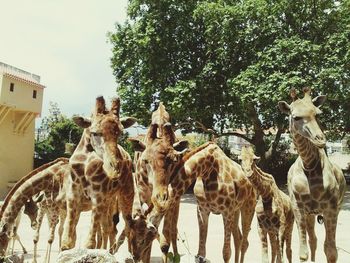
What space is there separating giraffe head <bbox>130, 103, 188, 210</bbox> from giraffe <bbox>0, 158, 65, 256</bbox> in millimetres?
2185

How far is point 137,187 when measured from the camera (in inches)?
233

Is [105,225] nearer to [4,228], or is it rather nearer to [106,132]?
[106,132]

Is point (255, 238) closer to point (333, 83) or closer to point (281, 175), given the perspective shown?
point (333, 83)

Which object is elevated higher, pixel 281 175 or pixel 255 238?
pixel 281 175

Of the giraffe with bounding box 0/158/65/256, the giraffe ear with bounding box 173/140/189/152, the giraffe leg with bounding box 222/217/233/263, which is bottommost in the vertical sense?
the giraffe leg with bounding box 222/217/233/263

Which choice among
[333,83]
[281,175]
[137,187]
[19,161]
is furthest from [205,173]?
[281,175]

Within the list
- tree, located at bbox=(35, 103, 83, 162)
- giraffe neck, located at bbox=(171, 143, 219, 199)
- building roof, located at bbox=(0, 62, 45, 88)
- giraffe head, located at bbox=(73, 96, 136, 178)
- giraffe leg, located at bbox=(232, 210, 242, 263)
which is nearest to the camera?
giraffe head, located at bbox=(73, 96, 136, 178)

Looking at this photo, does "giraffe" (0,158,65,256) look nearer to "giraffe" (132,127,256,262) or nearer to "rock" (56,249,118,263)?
"giraffe" (132,127,256,262)

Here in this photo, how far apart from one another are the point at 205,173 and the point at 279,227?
189 cm

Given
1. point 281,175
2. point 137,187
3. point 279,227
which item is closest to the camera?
point 137,187

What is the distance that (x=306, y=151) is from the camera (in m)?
5.47

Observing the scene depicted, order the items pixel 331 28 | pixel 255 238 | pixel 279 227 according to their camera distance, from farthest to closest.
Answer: pixel 331 28, pixel 255 238, pixel 279 227

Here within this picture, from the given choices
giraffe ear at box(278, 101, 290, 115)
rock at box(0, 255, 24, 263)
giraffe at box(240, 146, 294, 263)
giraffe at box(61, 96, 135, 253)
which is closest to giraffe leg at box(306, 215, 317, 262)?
giraffe at box(240, 146, 294, 263)

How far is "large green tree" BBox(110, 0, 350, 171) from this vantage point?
60.3 feet
